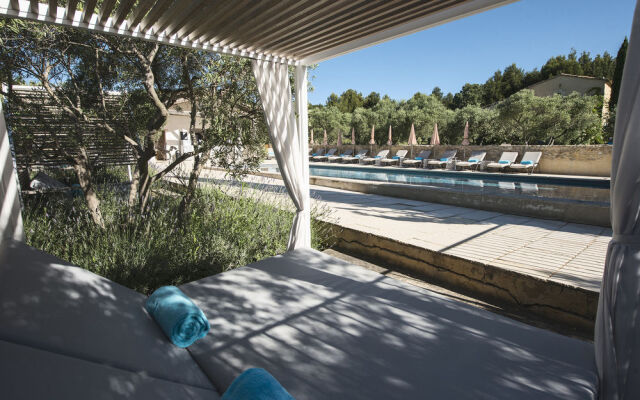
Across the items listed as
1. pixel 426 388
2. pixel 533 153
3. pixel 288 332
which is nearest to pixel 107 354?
pixel 288 332

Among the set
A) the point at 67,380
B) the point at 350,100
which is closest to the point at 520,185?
the point at 67,380

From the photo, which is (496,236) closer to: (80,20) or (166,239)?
(166,239)

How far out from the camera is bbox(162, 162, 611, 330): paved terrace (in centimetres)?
274

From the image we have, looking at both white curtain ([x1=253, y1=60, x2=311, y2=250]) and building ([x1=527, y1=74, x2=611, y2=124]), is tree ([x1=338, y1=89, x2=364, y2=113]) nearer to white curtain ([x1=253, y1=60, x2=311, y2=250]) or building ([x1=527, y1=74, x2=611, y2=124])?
building ([x1=527, y1=74, x2=611, y2=124])

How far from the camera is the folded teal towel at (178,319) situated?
1795 millimetres

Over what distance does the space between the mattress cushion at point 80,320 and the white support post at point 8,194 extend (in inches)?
24.9

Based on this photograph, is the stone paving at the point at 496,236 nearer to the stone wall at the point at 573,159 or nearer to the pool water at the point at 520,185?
the pool water at the point at 520,185

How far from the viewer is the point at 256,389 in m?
1.27

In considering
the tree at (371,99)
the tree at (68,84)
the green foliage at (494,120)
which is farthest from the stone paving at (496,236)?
the tree at (371,99)

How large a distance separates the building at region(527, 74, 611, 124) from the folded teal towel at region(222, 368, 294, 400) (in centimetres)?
2792

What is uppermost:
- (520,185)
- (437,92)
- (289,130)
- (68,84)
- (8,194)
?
(437,92)

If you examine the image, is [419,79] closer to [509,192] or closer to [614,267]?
[509,192]

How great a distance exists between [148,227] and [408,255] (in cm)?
291

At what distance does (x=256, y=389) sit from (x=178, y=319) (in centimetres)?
75
